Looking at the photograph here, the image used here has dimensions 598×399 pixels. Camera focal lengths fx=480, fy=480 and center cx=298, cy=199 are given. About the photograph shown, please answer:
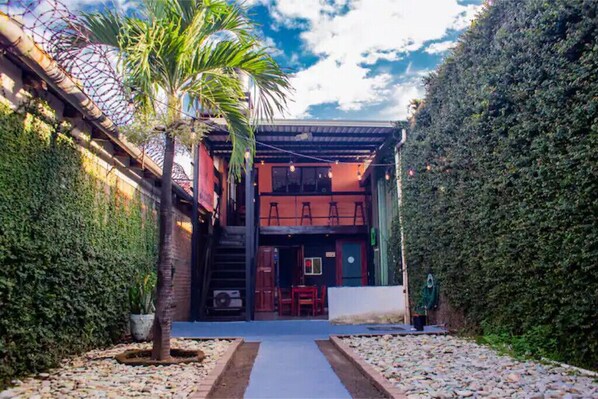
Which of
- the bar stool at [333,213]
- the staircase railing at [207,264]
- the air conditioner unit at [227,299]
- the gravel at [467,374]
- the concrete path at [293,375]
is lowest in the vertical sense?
the concrete path at [293,375]

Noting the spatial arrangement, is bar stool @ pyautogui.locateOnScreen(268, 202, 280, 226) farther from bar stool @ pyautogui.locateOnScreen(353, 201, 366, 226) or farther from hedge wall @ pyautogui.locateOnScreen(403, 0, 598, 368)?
hedge wall @ pyautogui.locateOnScreen(403, 0, 598, 368)

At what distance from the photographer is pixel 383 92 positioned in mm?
11820

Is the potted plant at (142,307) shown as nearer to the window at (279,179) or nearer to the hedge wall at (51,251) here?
the hedge wall at (51,251)

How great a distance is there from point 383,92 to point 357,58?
1.48m

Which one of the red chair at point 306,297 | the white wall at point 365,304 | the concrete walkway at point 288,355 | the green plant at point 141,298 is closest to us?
the concrete walkway at point 288,355

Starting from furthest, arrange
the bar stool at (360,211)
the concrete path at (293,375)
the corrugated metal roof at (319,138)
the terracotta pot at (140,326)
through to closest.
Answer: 1. the bar stool at (360,211)
2. the corrugated metal roof at (319,138)
3. the terracotta pot at (140,326)
4. the concrete path at (293,375)

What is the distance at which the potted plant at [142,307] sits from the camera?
6.58m

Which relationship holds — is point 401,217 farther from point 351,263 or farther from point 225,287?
point 351,263

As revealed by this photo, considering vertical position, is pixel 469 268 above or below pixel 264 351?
above

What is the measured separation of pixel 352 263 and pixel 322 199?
7.45 feet

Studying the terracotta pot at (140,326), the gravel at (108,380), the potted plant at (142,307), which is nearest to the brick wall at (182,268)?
the potted plant at (142,307)

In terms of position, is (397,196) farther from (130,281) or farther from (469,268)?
(130,281)

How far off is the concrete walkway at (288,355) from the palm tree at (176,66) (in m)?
1.22

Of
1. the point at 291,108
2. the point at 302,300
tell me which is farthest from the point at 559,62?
the point at 302,300
